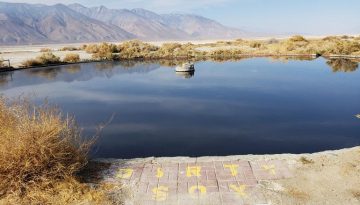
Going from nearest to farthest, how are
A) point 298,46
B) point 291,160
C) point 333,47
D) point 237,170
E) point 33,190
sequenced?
point 33,190
point 237,170
point 291,160
point 333,47
point 298,46

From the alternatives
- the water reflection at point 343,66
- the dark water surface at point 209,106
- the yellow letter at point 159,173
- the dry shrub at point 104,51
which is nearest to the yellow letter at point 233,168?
the yellow letter at point 159,173

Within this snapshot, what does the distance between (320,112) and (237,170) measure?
8209 millimetres

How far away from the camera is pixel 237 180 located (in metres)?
6.54

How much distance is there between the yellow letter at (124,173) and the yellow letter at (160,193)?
73 cm

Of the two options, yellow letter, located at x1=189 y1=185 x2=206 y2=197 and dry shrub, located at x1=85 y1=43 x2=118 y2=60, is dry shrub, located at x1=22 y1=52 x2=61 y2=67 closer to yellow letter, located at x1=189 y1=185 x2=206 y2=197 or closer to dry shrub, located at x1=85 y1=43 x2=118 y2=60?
dry shrub, located at x1=85 y1=43 x2=118 y2=60

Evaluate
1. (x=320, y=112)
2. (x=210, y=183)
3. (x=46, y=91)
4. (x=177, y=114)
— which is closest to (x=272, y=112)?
(x=320, y=112)

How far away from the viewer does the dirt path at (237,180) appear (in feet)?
19.6

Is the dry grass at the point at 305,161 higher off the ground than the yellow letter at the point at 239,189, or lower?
higher

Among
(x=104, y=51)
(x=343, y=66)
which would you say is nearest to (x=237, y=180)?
(x=343, y=66)

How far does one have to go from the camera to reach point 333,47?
3847cm

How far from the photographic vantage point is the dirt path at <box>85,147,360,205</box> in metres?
5.98

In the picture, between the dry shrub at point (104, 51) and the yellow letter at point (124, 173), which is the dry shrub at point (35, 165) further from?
the dry shrub at point (104, 51)

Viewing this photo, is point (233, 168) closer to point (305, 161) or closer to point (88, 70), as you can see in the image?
point (305, 161)

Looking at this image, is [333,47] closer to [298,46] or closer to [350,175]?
[298,46]
